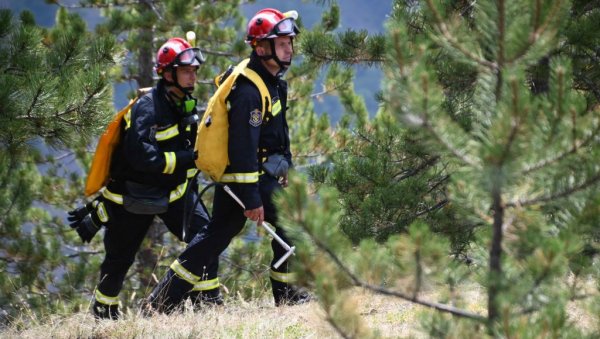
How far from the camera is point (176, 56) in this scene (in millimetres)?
5484

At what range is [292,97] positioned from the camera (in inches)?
464

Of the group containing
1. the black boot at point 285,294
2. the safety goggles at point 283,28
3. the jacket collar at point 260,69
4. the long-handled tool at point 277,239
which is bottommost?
the black boot at point 285,294

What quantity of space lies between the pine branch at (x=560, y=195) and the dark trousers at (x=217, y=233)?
2.53 meters

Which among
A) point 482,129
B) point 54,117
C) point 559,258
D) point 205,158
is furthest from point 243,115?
point 559,258

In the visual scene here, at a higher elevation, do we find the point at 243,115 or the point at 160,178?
the point at 243,115

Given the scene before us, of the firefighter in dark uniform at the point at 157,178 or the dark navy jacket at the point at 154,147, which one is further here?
the firefighter in dark uniform at the point at 157,178

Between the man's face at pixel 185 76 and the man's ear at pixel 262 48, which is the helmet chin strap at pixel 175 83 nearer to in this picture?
the man's face at pixel 185 76

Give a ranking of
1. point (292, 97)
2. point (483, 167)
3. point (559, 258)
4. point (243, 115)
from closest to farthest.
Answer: point (559, 258)
point (483, 167)
point (243, 115)
point (292, 97)

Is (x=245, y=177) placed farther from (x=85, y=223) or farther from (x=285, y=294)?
(x=85, y=223)

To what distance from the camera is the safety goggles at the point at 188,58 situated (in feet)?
18.0

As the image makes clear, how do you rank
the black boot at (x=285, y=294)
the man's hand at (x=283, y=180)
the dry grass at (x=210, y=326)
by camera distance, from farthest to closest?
the black boot at (x=285, y=294) → the man's hand at (x=283, y=180) → the dry grass at (x=210, y=326)

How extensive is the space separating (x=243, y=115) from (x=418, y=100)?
226 centimetres

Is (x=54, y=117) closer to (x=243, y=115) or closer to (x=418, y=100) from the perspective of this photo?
(x=243, y=115)

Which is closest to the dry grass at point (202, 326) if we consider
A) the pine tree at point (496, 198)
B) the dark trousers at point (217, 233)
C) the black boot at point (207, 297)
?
the dark trousers at point (217, 233)
